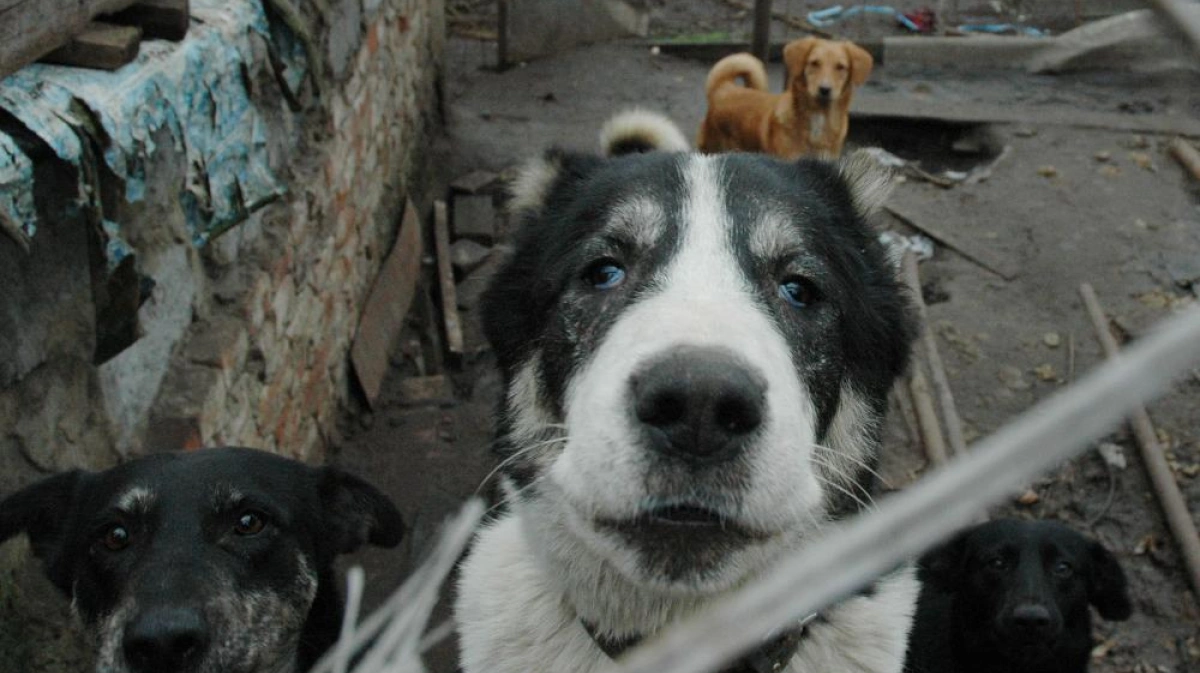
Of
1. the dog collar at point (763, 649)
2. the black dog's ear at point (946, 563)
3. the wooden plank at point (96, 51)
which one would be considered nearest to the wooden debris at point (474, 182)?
the black dog's ear at point (946, 563)

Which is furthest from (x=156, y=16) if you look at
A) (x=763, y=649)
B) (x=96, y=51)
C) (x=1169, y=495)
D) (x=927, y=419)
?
(x=1169, y=495)

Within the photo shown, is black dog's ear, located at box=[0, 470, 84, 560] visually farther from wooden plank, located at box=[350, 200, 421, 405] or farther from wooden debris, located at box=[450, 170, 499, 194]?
wooden debris, located at box=[450, 170, 499, 194]

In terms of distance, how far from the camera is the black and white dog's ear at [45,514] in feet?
8.45

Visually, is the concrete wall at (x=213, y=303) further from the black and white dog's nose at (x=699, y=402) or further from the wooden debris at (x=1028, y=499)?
the wooden debris at (x=1028, y=499)

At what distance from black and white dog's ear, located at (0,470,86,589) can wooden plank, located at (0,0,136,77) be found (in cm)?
100

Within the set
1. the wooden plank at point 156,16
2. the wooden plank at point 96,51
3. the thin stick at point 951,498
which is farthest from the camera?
the wooden plank at point 156,16

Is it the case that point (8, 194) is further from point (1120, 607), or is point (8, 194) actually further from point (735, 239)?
point (1120, 607)

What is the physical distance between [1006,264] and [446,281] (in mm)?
3774

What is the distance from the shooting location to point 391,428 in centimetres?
588

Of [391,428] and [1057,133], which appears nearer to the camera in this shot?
[391,428]

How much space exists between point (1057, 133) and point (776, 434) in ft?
27.0

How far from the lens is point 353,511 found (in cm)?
320

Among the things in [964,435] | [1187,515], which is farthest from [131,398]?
[1187,515]

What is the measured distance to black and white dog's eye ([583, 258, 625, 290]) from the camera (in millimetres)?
2242
